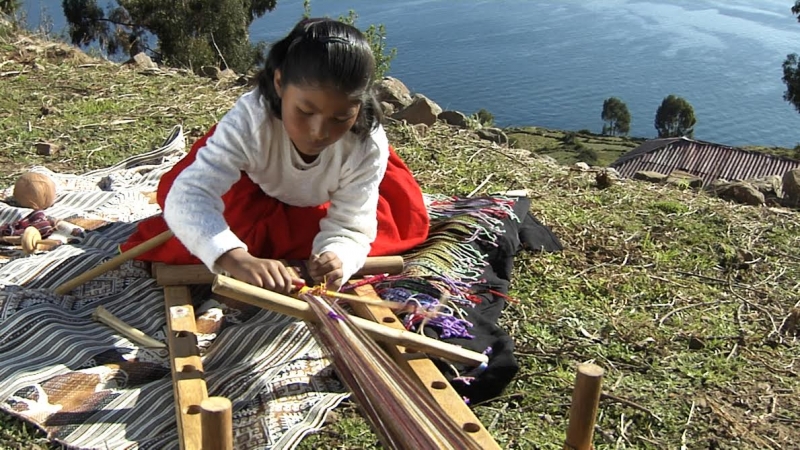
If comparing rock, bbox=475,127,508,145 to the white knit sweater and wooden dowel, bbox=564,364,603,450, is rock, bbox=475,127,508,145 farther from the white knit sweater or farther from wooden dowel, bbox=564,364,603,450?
wooden dowel, bbox=564,364,603,450

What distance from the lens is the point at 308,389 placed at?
259 cm

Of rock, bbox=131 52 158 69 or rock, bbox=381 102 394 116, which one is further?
rock, bbox=131 52 158 69

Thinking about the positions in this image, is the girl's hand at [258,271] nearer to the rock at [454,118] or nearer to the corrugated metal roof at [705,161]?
the rock at [454,118]

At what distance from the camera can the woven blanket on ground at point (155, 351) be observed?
2.39m

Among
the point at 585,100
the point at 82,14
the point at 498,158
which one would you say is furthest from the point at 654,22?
the point at 498,158

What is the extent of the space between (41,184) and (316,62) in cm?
206

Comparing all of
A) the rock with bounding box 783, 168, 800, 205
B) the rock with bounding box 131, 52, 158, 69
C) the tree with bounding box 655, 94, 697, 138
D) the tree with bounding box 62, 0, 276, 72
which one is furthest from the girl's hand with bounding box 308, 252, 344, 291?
the tree with bounding box 655, 94, 697, 138

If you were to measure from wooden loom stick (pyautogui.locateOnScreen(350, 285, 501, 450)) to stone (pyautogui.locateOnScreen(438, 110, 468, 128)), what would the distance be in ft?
12.4

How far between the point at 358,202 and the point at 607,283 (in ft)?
4.20

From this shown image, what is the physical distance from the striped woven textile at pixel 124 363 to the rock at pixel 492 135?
11.6 feet

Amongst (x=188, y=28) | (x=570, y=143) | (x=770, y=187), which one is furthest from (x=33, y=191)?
(x=570, y=143)

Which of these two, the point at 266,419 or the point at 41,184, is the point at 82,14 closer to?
the point at 41,184

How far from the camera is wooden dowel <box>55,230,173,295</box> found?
9.97 feet

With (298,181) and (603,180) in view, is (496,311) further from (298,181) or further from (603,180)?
(603,180)
